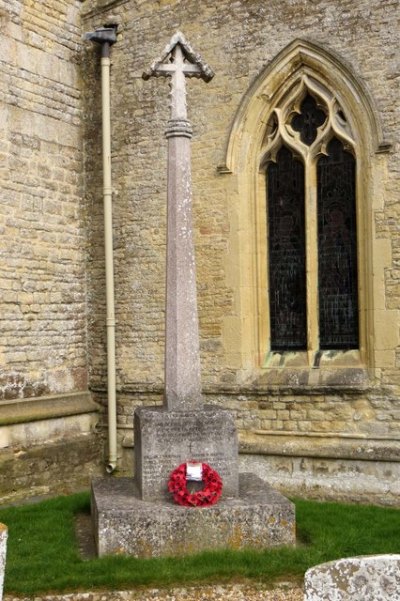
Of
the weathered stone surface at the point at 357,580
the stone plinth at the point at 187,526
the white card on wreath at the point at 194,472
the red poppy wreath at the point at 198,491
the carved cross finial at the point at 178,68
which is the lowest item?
the stone plinth at the point at 187,526

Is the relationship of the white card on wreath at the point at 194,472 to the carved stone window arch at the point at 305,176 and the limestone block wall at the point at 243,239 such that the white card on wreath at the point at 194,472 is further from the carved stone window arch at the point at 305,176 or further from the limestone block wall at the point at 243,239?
the carved stone window arch at the point at 305,176

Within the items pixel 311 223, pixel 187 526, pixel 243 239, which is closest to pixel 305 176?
pixel 311 223

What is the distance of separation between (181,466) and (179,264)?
180 centimetres

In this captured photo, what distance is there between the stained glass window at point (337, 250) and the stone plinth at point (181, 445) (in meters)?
3.36

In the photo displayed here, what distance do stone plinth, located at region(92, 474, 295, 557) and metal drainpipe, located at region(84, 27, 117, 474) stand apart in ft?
14.1

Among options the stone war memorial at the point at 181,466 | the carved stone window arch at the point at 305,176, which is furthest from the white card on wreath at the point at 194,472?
the carved stone window arch at the point at 305,176

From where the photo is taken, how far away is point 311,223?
10.8m

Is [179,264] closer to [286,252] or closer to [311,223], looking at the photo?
[311,223]

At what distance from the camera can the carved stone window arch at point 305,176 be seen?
1021 cm

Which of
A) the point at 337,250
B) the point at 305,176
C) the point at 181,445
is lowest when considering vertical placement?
the point at 181,445

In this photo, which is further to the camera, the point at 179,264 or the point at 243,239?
the point at 243,239

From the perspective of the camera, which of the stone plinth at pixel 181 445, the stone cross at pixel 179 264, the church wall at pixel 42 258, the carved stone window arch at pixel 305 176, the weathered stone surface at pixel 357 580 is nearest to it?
the weathered stone surface at pixel 357 580

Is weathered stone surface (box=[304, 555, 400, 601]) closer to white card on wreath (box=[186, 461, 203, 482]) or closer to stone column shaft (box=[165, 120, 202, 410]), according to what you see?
white card on wreath (box=[186, 461, 203, 482])

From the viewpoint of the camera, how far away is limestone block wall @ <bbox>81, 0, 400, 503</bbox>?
10.0 m
